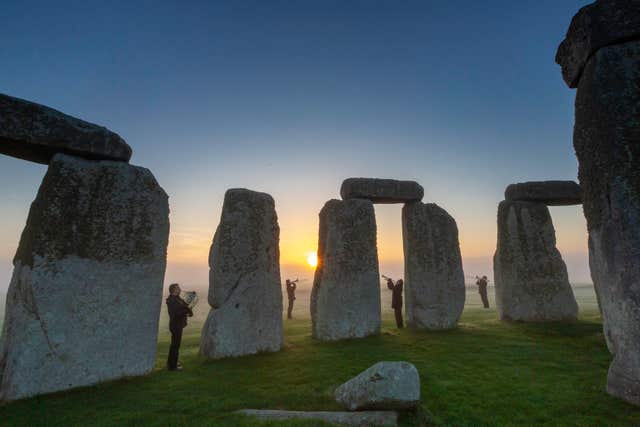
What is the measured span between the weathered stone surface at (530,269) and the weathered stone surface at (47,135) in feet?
38.8

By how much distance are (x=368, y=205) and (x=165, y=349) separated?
7.05 metres

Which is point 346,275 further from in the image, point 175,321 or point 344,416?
point 344,416

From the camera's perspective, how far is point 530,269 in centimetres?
1180

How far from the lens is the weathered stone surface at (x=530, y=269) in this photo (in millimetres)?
11477

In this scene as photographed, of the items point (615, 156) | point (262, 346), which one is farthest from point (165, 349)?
point (615, 156)

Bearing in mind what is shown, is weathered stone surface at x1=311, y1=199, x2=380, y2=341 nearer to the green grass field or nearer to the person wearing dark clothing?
the green grass field

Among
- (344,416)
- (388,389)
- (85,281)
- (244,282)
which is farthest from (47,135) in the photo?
(388,389)

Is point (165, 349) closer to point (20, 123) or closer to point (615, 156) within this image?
point (20, 123)

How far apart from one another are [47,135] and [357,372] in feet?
22.6

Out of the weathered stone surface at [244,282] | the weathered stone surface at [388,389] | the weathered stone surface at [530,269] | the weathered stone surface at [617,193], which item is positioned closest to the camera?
the weathered stone surface at [388,389]

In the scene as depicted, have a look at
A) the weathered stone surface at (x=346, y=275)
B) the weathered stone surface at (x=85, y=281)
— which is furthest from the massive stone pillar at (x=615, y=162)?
the weathered stone surface at (x=85, y=281)

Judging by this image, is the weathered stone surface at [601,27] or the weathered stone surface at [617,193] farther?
the weathered stone surface at [601,27]

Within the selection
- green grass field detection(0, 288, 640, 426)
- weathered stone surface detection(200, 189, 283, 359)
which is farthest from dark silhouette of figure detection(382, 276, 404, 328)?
weathered stone surface detection(200, 189, 283, 359)

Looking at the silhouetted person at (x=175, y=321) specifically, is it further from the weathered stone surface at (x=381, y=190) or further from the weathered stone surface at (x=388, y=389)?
the weathered stone surface at (x=381, y=190)
